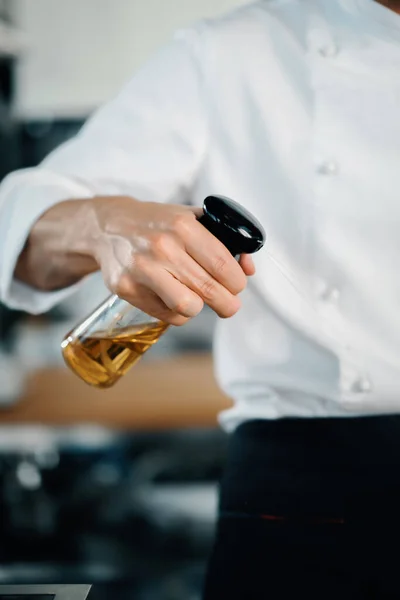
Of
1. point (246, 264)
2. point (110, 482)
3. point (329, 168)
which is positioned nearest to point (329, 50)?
point (329, 168)

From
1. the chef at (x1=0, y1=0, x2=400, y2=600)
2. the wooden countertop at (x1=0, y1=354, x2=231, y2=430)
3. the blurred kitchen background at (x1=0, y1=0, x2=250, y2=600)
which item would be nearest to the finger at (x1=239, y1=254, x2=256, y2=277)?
the chef at (x1=0, y1=0, x2=400, y2=600)

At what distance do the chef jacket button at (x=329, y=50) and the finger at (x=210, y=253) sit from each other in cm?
33

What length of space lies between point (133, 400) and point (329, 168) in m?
1.43

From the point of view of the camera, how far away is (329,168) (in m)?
0.85

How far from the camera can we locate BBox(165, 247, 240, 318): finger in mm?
629

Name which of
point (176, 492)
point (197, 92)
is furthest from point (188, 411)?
point (197, 92)

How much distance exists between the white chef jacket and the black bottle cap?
219 mm

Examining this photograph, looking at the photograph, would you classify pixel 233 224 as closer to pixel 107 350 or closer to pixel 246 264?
pixel 246 264

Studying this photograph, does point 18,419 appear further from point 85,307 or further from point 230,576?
point 230,576

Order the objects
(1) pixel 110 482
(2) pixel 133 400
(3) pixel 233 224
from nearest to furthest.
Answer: (3) pixel 233 224 < (1) pixel 110 482 < (2) pixel 133 400

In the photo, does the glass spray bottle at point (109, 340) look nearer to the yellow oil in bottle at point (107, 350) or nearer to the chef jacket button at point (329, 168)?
the yellow oil in bottle at point (107, 350)

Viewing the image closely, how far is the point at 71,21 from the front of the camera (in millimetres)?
2756

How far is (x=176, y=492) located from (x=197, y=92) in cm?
133

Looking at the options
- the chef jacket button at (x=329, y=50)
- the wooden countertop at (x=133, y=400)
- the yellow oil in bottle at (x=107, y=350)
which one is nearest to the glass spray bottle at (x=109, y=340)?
the yellow oil in bottle at (x=107, y=350)
